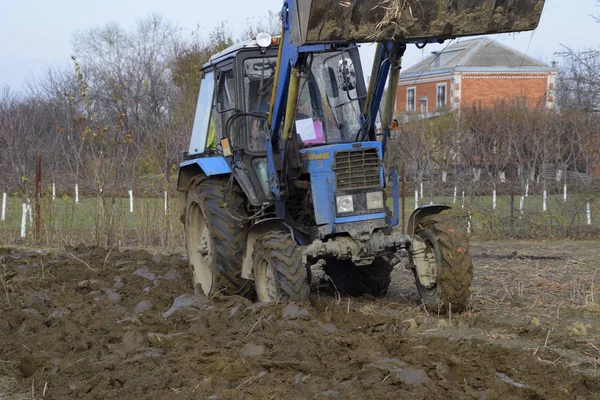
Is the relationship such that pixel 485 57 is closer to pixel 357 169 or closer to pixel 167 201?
pixel 167 201

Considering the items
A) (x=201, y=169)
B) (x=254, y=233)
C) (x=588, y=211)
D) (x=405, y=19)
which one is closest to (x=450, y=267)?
(x=254, y=233)

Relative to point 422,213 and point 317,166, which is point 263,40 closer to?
point 317,166

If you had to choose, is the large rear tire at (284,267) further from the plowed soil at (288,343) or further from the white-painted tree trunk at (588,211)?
the white-painted tree trunk at (588,211)

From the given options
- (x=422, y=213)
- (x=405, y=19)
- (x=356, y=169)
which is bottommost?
(x=422, y=213)

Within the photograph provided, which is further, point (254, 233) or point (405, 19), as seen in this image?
point (254, 233)

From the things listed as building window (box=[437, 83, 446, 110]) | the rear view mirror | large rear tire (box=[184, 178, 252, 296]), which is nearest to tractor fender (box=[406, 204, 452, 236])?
the rear view mirror

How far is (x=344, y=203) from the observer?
7.50 metres

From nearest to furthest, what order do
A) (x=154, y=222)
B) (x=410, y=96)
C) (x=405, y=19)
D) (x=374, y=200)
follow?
(x=405, y=19) → (x=374, y=200) → (x=154, y=222) → (x=410, y=96)

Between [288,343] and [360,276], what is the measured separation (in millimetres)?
3026

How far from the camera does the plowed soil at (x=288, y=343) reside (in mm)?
4980

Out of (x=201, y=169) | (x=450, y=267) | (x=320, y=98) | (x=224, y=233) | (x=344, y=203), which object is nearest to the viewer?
(x=450, y=267)

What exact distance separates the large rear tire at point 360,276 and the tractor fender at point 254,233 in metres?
1.23

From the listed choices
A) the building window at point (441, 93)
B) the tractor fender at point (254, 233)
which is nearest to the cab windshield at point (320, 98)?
the tractor fender at point (254, 233)

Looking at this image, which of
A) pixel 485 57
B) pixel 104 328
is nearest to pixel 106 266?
pixel 104 328
